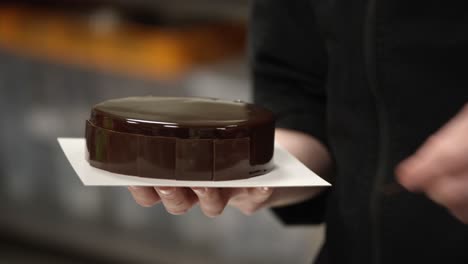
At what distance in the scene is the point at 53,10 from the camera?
1810 millimetres

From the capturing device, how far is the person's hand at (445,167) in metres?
0.41

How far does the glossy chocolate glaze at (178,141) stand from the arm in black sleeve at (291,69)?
23 centimetres

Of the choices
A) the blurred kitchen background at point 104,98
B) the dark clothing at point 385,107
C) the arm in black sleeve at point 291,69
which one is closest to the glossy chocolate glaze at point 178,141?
the dark clothing at point 385,107

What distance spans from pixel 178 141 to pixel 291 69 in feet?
1.02

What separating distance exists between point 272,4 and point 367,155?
21 cm

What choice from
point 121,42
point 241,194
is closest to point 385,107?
point 241,194

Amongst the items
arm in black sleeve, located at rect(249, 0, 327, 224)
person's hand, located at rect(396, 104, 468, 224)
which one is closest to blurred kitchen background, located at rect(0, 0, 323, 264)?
arm in black sleeve, located at rect(249, 0, 327, 224)

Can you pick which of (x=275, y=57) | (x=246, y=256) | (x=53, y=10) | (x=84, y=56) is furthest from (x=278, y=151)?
(x=53, y=10)

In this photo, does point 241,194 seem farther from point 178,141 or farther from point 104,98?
point 104,98

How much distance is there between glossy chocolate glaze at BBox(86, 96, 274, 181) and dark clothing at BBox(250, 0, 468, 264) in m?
0.12

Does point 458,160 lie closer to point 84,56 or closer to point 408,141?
point 408,141

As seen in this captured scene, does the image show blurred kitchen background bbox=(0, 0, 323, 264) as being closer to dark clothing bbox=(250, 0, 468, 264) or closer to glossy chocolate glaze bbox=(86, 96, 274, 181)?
dark clothing bbox=(250, 0, 468, 264)

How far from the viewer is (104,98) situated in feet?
5.20

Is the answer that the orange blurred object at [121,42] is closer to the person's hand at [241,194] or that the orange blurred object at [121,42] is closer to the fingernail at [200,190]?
the person's hand at [241,194]
